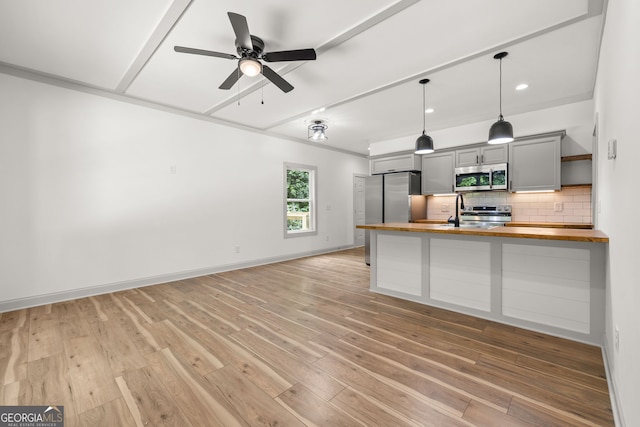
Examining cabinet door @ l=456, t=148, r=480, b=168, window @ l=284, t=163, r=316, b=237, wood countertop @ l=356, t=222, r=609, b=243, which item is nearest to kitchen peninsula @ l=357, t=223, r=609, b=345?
wood countertop @ l=356, t=222, r=609, b=243

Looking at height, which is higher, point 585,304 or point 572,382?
point 585,304

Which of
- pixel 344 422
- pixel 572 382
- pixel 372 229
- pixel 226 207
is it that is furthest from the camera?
pixel 226 207

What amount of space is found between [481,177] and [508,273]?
269 centimetres

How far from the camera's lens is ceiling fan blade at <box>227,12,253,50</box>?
6.63 ft

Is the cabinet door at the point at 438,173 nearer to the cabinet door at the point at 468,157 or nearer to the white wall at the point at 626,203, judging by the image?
the cabinet door at the point at 468,157

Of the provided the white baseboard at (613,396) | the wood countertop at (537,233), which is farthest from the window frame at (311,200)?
the white baseboard at (613,396)

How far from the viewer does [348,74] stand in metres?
3.36

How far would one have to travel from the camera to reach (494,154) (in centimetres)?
481

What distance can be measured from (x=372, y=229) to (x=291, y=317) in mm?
1578

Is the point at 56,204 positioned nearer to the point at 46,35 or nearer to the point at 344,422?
the point at 46,35

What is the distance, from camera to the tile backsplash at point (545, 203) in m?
4.30

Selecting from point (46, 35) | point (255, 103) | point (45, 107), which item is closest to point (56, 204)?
point (45, 107)

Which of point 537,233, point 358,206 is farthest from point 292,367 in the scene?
point 358,206

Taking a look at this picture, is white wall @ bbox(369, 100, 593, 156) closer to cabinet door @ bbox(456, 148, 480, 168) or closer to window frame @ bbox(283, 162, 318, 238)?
cabinet door @ bbox(456, 148, 480, 168)
